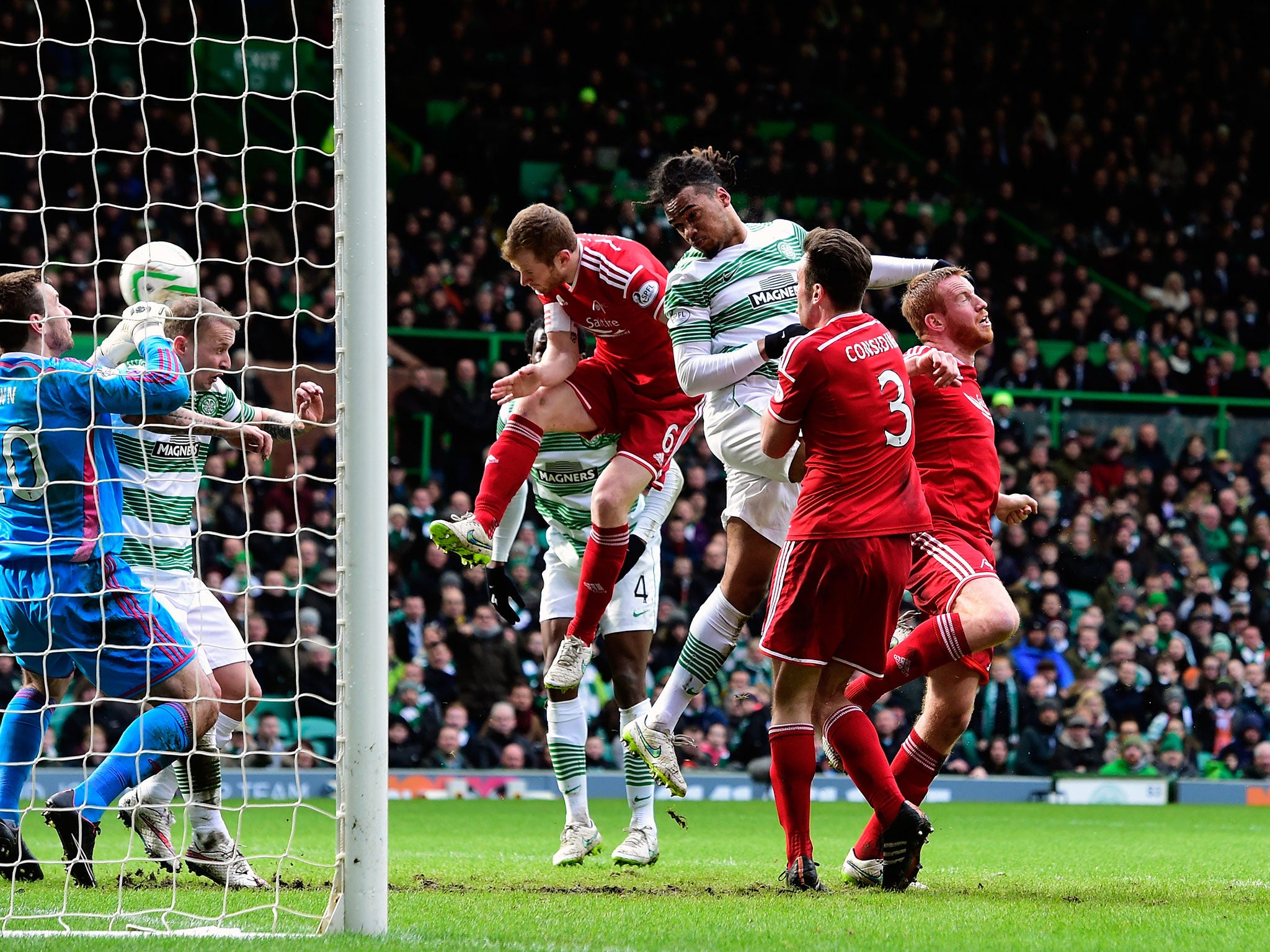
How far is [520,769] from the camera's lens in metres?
13.3

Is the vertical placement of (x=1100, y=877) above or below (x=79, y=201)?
below

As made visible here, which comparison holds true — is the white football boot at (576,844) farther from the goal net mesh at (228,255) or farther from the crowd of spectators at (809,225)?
the crowd of spectators at (809,225)

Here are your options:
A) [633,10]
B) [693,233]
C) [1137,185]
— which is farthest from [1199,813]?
[633,10]

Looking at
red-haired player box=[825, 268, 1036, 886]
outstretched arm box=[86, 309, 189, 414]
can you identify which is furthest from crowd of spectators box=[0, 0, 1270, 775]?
red-haired player box=[825, 268, 1036, 886]

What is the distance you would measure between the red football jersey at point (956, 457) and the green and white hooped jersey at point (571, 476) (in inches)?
68.6

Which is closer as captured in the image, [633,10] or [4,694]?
[4,694]

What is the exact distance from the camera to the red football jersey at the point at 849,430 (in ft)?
17.9

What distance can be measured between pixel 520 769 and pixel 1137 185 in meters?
13.3

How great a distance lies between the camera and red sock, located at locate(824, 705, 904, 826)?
5508 millimetres

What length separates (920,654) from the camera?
19.4 ft

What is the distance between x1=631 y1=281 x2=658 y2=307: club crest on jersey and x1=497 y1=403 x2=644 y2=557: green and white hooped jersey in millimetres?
859

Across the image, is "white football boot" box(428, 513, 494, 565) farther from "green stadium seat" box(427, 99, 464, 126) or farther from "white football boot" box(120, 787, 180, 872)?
"green stadium seat" box(427, 99, 464, 126)

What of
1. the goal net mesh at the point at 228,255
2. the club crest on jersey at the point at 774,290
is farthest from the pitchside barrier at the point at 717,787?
the club crest on jersey at the point at 774,290

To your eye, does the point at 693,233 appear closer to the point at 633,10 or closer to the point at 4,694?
the point at 4,694
